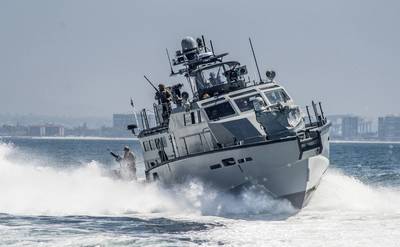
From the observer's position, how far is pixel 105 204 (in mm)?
33562

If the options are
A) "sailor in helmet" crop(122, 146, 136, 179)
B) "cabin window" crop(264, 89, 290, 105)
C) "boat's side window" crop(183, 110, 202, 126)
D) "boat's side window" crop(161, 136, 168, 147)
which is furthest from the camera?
"sailor in helmet" crop(122, 146, 136, 179)

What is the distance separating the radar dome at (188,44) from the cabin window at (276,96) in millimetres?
6417

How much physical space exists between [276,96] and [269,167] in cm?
487

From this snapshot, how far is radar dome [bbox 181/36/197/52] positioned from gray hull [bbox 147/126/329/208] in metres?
8.57

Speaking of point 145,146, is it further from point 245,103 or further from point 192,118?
point 245,103

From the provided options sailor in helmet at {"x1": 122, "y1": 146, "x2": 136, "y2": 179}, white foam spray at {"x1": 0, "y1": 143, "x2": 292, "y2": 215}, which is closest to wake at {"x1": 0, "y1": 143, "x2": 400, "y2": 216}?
white foam spray at {"x1": 0, "y1": 143, "x2": 292, "y2": 215}

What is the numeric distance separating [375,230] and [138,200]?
1200 centimetres

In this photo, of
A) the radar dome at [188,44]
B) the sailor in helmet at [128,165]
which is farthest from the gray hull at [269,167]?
the radar dome at [188,44]

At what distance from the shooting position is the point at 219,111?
103 feet

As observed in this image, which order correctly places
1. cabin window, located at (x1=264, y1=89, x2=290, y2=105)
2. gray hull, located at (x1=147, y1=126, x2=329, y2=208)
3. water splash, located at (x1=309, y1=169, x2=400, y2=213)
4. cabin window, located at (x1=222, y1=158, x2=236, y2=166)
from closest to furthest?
gray hull, located at (x1=147, y1=126, x2=329, y2=208) → cabin window, located at (x1=222, y1=158, x2=236, y2=166) → water splash, located at (x1=309, y1=169, x2=400, y2=213) → cabin window, located at (x1=264, y1=89, x2=290, y2=105)

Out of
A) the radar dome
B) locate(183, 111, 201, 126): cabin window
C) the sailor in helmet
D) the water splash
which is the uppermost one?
the radar dome

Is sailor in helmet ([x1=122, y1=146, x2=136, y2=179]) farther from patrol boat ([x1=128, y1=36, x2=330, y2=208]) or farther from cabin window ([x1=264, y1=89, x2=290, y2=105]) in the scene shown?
cabin window ([x1=264, y1=89, x2=290, y2=105])

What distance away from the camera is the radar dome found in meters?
37.8

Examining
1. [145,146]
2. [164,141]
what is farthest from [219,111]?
[145,146]
